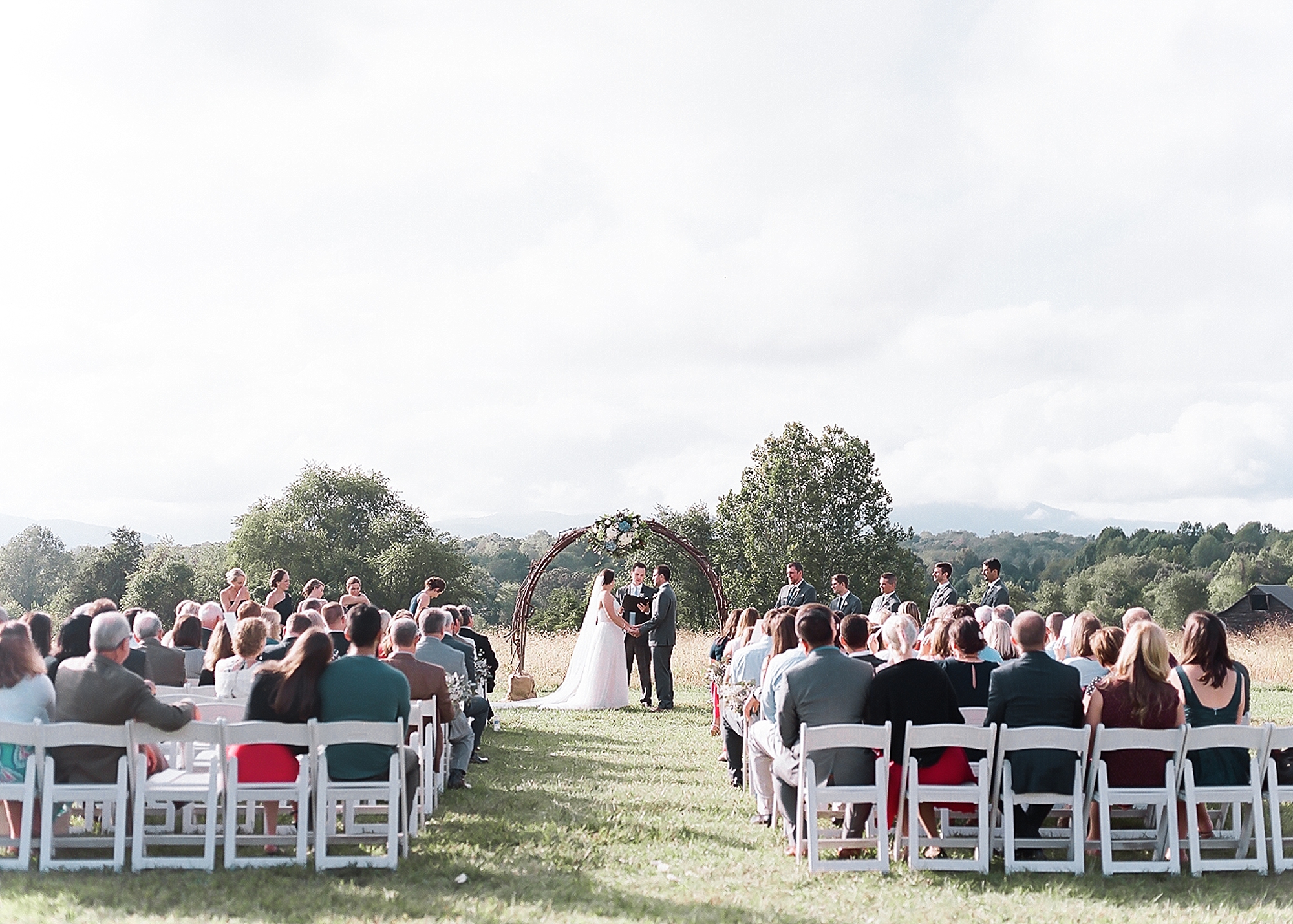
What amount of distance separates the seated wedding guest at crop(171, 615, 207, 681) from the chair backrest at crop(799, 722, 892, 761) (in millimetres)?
5909

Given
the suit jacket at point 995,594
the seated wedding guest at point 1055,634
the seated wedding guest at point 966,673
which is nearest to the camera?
the seated wedding guest at point 966,673

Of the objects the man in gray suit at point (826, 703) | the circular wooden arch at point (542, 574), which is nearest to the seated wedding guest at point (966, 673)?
the man in gray suit at point (826, 703)

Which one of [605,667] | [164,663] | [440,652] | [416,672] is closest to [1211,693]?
[416,672]

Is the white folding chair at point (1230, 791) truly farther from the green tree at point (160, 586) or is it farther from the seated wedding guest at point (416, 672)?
the green tree at point (160, 586)

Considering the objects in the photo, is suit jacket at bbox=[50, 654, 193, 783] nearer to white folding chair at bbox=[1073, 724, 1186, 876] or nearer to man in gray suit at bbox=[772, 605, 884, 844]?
man in gray suit at bbox=[772, 605, 884, 844]

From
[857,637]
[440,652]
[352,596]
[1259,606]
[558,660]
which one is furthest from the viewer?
[1259,606]

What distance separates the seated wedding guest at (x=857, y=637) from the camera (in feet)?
26.3

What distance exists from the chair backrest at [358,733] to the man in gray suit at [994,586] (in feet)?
28.8

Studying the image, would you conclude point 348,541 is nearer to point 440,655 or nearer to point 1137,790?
point 440,655

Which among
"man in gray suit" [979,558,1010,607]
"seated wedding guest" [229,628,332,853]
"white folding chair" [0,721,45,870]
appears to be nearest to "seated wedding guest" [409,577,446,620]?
"man in gray suit" [979,558,1010,607]

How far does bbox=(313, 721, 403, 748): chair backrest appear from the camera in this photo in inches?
254

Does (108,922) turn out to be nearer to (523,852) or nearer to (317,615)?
(523,852)

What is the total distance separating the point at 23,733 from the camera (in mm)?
6289

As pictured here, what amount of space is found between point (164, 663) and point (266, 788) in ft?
11.7
